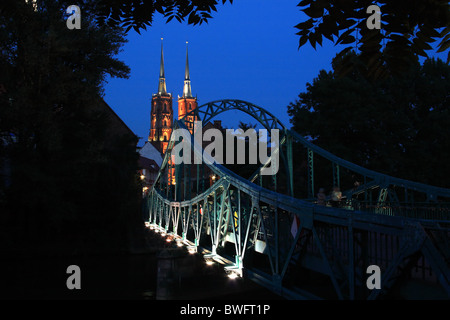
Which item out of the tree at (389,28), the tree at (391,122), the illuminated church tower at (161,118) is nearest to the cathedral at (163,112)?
the illuminated church tower at (161,118)

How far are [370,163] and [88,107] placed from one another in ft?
57.1

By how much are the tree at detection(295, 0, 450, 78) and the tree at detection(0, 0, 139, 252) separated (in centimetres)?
2352

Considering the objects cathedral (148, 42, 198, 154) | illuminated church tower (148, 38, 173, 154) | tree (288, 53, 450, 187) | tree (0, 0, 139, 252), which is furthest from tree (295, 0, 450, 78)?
illuminated church tower (148, 38, 173, 154)

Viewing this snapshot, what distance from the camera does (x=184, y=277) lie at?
97.3 feet

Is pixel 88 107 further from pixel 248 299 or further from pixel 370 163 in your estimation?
pixel 370 163

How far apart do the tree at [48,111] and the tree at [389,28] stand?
23523 mm

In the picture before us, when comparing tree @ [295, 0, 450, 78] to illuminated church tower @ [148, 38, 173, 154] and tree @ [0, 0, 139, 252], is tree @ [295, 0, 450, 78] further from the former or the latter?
illuminated church tower @ [148, 38, 173, 154]

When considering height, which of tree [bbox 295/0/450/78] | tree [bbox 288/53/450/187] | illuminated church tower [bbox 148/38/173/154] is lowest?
tree [bbox 295/0/450/78]

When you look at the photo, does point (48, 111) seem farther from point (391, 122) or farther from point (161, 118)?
point (161, 118)

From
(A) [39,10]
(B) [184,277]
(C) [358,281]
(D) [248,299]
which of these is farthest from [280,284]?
(A) [39,10]

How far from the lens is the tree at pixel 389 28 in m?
3.10

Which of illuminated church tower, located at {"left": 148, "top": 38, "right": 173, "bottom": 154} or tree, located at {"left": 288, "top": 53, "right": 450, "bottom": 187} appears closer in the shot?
tree, located at {"left": 288, "top": 53, "right": 450, "bottom": 187}

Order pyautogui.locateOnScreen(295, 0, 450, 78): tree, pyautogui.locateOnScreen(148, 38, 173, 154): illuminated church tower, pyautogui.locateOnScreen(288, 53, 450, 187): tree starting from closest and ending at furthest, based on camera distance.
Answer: pyautogui.locateOnScreen(295, 0, 450, 78): tree, pyautogui.locateOnScreen(288, 53, 450, 187): tree, pyautogui.locateOnScreen(148, 38, 173, 154): illuminated church tower

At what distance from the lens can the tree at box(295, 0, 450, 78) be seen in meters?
3.10
